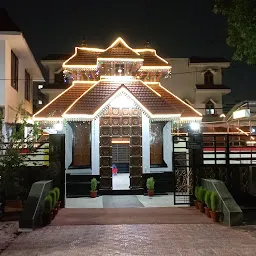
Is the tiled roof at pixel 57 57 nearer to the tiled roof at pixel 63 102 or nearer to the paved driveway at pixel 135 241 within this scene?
the tiled roof at pixel 63 102

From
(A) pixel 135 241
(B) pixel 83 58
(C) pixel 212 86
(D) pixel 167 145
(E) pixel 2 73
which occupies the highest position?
(C) pixel 212 86

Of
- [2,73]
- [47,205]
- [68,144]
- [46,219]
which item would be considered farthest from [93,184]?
[2,73]

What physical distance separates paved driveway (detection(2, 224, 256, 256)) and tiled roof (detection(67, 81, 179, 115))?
281 inches

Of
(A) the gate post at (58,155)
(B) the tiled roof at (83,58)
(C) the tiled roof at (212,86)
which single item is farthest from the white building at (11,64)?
(C) the tiled roof at (212,86)

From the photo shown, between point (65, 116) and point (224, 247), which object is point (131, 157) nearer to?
point (65, 116)

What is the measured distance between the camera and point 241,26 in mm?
12016

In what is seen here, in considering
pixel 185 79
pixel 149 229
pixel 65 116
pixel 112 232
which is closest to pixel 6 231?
pixel 112 232

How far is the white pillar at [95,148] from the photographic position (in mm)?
17266

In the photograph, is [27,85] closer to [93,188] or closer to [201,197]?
[93,188]

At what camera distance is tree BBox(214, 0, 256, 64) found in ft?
38.7

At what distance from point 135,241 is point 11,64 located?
13.4 meters

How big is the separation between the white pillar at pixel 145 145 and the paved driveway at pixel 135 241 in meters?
6.93

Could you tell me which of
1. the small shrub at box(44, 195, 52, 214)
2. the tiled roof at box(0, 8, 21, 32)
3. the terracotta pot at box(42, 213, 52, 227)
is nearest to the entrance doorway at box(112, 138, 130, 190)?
the tiled roof at box(0, 8, 21, 32)

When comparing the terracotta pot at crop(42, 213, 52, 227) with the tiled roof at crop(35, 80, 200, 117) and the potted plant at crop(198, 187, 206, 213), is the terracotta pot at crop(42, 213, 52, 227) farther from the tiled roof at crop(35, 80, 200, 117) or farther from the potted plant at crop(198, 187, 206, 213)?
the tiled roof at crop(35, 80, 200, 117)
